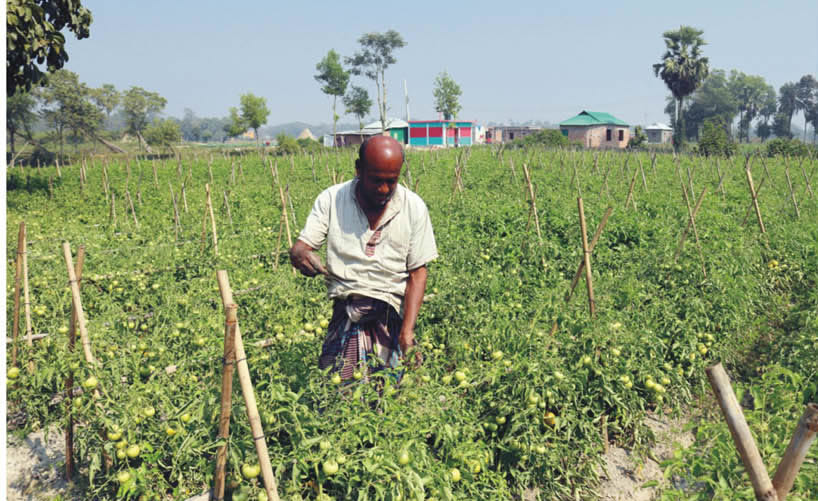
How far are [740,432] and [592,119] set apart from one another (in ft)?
167

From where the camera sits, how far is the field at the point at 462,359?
2.29 meters

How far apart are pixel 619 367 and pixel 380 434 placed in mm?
1838

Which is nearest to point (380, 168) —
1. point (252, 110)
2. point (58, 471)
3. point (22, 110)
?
point (58, 471)

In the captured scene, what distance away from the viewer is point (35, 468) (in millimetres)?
3129

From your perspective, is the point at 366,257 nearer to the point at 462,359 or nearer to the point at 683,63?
the point at 462,359

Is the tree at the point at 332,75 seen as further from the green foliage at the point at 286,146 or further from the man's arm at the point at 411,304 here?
the man's arm at the point at 411,304

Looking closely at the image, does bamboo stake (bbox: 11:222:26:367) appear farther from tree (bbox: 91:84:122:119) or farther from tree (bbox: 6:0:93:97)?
tree (bbox: 91:84:122:119)

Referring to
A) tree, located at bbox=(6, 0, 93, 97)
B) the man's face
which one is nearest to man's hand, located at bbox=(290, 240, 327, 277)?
the man's face

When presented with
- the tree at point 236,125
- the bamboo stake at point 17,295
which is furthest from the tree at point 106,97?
the bamboo stake at point 17,295

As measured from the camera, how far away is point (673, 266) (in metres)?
5.31

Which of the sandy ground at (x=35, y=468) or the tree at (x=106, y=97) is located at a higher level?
the tree at (x=106, y=97)

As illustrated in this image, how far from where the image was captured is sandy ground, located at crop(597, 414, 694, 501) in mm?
3059

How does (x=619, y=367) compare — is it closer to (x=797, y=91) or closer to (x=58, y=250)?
(x=58, y=250)

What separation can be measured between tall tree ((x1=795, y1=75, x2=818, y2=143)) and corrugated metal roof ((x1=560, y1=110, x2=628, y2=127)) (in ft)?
151
